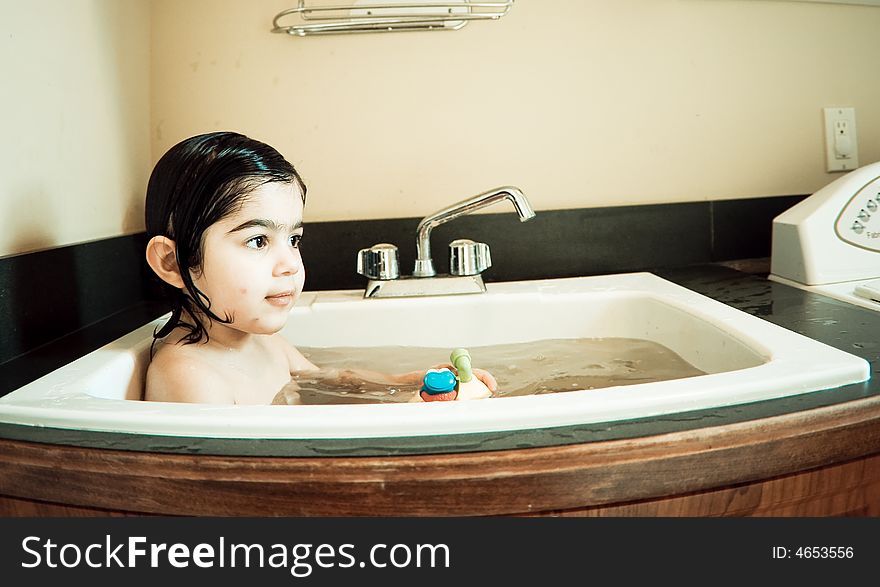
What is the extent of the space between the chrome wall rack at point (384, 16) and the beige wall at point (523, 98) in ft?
0.09

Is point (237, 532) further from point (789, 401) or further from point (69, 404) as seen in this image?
point (789, 401)

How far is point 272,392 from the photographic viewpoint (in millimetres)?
1076

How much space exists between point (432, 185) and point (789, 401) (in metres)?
0.92

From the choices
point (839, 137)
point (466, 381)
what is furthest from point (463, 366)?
point (839, 137)

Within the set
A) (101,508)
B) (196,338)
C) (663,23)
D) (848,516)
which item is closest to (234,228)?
(196,338)

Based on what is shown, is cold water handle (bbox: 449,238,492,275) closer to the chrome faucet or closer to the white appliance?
the chrome faucet

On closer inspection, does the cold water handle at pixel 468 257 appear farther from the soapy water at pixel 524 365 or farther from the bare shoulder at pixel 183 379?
the bare shoulder at pixel 183 379

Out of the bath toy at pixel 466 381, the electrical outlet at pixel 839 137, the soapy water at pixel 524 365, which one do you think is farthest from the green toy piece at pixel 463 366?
the electrical outlet at pixel 839 137

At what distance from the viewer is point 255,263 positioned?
3.17 feet

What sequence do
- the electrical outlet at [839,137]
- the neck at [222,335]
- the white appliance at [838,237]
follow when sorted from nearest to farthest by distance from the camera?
1. the neck at [222,335]
2. the white appliance at [838,237]
3. the electrical outlet at [839,137]

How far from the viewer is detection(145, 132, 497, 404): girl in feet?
3.13

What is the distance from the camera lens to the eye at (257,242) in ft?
3.18

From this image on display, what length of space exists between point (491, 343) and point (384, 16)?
64 centimetres

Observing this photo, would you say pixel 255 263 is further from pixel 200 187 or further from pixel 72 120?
pixel 72 120
